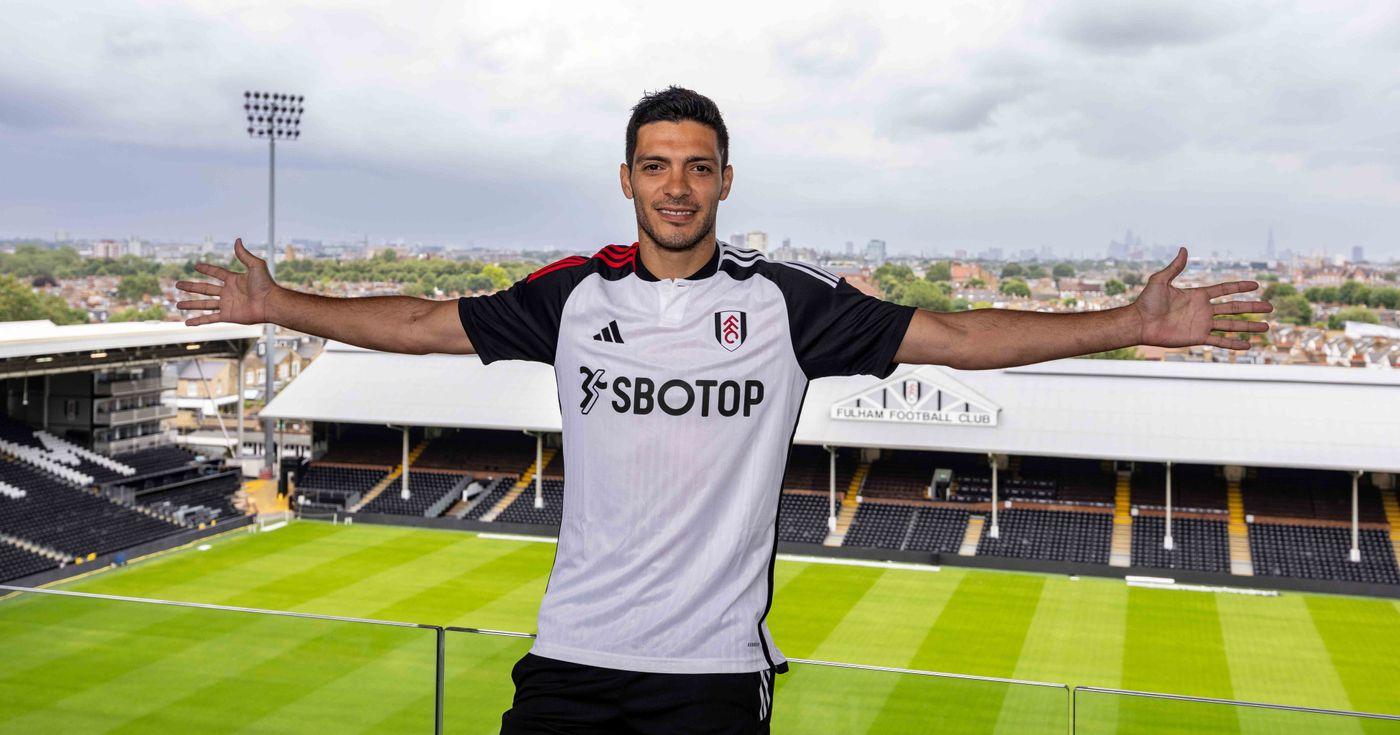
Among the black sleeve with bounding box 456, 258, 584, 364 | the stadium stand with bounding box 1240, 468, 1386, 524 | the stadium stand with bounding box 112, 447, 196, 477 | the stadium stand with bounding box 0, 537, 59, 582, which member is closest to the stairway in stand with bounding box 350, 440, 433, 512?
the stadium stand with bounding box 112, 447, 196, 477

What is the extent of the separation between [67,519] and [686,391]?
92.6 ft

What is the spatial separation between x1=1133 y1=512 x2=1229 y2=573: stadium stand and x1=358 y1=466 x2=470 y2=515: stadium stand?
1643 centimetres

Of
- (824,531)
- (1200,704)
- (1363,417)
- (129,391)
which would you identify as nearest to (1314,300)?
(1363,417)

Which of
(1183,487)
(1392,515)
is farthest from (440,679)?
(1392,515)

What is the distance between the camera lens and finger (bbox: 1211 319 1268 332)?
2.60 m

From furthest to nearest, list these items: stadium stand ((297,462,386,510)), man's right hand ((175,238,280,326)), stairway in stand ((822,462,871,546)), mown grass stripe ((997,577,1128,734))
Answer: stadium stand ((297,462,386,510)), stairway in stand ((822,462,871,546)), mown grass stripe ((997,577,1128,734)), man's right hand ((175,238,280,326))

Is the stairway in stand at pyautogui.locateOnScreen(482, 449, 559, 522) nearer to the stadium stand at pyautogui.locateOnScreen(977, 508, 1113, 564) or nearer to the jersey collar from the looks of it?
the stadium stand at pyautogui.locateOnScreen(977, 508, 1113, 564)

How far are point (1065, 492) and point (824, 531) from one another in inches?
223

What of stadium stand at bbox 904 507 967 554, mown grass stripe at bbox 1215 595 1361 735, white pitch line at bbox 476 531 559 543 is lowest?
mown grass stripe at bbox 1215 595 1361 735

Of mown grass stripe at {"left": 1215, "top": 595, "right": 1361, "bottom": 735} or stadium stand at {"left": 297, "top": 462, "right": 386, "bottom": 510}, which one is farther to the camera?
stadium stand at {"left": 297, "top": 462, "right": 386, "bottom": 510}

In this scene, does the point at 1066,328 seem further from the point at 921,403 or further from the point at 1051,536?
the point at 921,403

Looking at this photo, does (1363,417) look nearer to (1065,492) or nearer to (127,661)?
(1065,492)

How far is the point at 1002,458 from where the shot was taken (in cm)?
3122

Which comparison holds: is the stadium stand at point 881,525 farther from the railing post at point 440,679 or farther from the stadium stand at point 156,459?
the railing post at point 440,679
